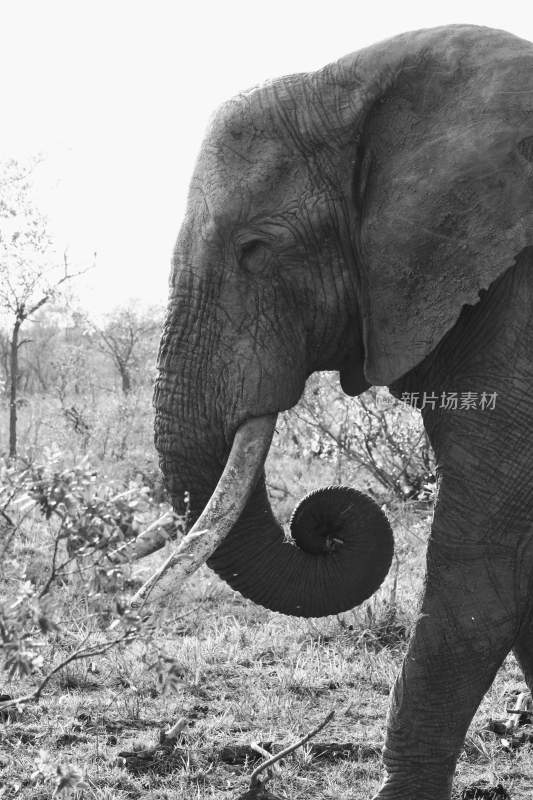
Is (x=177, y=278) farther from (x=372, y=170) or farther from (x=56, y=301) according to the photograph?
(x=56, y=301)

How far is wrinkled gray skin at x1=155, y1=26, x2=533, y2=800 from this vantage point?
3.26 m

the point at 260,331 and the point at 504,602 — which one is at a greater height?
the point at 260,331

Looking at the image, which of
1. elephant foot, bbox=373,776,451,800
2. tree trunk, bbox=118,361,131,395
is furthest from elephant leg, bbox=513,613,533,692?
tree trunk, bbox=118,361,131,395

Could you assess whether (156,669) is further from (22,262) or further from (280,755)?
(22,262)

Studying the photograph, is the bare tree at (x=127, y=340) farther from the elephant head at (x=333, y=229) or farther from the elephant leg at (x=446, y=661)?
the elephant leg at (x=446, y=661)

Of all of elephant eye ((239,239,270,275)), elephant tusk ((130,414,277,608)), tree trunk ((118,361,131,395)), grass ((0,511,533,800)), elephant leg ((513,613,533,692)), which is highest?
tree trunk ((118,361,131,395))

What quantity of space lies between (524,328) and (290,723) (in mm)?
1977

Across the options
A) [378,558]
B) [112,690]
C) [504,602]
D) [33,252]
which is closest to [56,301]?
[33,252]

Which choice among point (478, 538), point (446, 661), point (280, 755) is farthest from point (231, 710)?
point (478, 538)

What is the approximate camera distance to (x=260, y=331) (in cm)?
341

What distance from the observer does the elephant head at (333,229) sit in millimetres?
3250

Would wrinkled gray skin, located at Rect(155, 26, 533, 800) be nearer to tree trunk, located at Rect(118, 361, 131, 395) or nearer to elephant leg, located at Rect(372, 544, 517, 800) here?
elephant leg, located at Rect(372, 544, 517, 800)

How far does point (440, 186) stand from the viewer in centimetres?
326

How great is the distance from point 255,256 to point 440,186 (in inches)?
24.0
